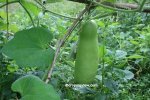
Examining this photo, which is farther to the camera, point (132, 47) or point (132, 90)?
point (132, 47)

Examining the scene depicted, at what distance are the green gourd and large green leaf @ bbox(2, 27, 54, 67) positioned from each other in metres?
0.08

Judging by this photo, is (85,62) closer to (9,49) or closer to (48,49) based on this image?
(48,49)

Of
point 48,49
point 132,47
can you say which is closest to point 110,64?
point 48,49

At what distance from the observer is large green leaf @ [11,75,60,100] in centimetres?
84

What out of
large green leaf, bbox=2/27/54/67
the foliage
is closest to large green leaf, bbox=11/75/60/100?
the foliage

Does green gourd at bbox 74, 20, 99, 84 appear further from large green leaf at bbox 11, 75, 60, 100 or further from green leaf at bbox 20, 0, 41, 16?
green leaf at bbox 20, 0, 41, 16

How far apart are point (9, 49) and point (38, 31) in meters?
0.10

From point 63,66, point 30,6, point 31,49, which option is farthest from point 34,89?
point 63,66

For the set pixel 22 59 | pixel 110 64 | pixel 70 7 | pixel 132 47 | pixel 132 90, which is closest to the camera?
pixel 22 59

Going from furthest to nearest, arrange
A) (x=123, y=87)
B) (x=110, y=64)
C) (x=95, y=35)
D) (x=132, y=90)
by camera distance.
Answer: (x=132, y=90) → (x=123, y=87) → (x=110, y=64) → (x=95, y=35)

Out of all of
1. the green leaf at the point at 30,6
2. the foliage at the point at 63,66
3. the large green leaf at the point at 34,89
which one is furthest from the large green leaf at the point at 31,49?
the green leaf at the point at 30,6

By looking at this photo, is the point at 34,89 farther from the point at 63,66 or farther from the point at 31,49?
the point at 63,66

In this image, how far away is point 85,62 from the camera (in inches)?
42.3

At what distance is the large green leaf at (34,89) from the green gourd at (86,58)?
219mm
